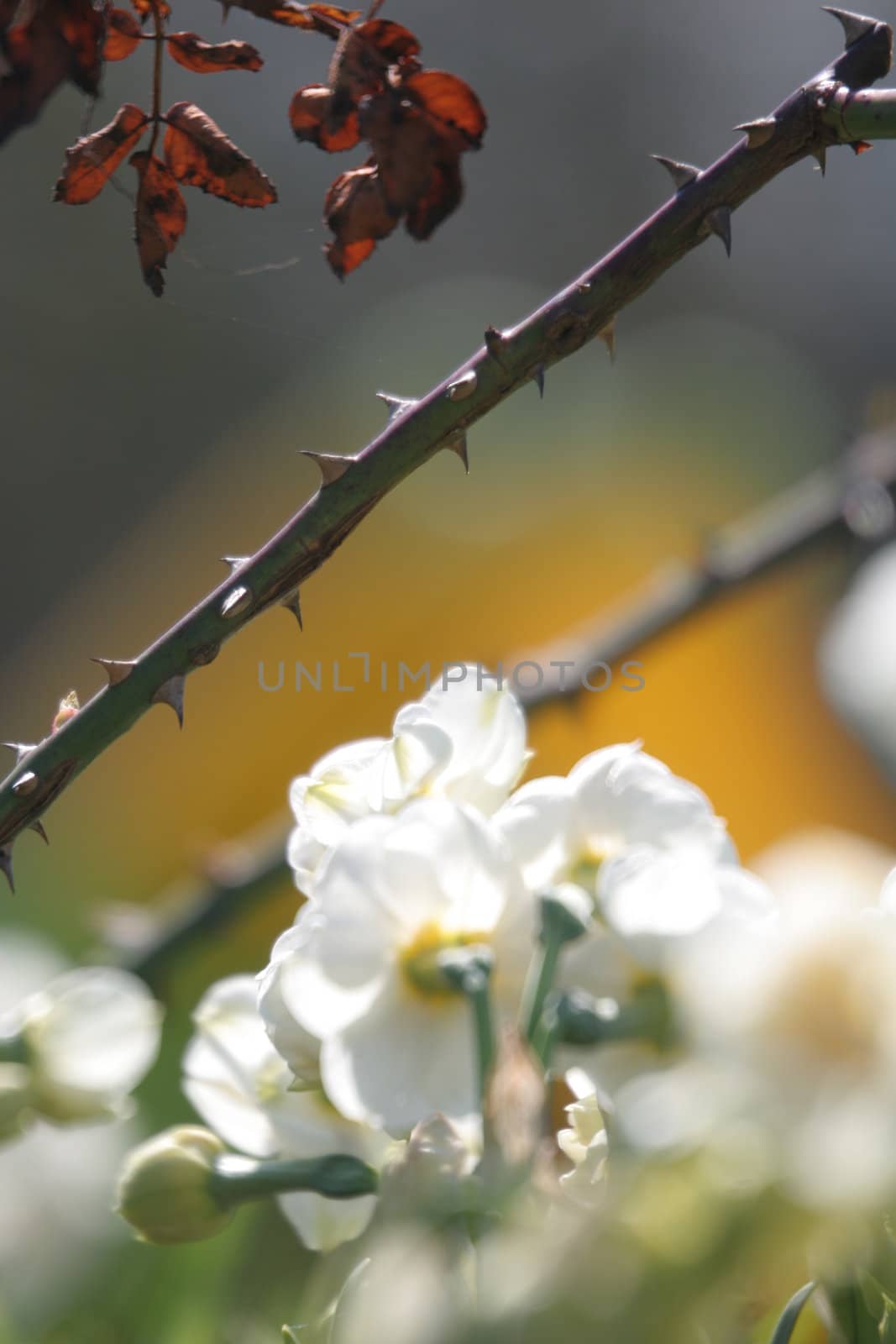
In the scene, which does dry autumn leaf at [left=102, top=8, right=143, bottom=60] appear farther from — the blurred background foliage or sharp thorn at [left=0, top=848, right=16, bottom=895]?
sharp thorn at [left=0, top=848, right=16, bottom=895]

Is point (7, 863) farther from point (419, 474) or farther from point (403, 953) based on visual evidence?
point (419, 474)

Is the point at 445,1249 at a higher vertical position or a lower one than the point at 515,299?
higher

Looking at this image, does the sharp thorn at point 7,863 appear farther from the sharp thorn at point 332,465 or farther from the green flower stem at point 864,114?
the green flower stem at point 864,114

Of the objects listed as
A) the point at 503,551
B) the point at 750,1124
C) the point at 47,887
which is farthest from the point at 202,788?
the point at 750,1124

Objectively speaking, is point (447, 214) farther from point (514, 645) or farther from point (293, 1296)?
point (514, 645)

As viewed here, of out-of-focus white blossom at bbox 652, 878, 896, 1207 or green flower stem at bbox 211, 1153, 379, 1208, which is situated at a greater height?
out-of-focus white blossom at bbox 652, 878, 896, 1207

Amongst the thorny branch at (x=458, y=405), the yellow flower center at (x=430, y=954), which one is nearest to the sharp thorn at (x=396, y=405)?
the thorny branch at (x=458, y=405)

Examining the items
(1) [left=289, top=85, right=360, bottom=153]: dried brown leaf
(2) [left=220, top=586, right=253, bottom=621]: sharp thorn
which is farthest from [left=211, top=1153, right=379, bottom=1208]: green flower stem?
(1) [left=289, top=85, right=360, bottom=153]: dried brown leaf
